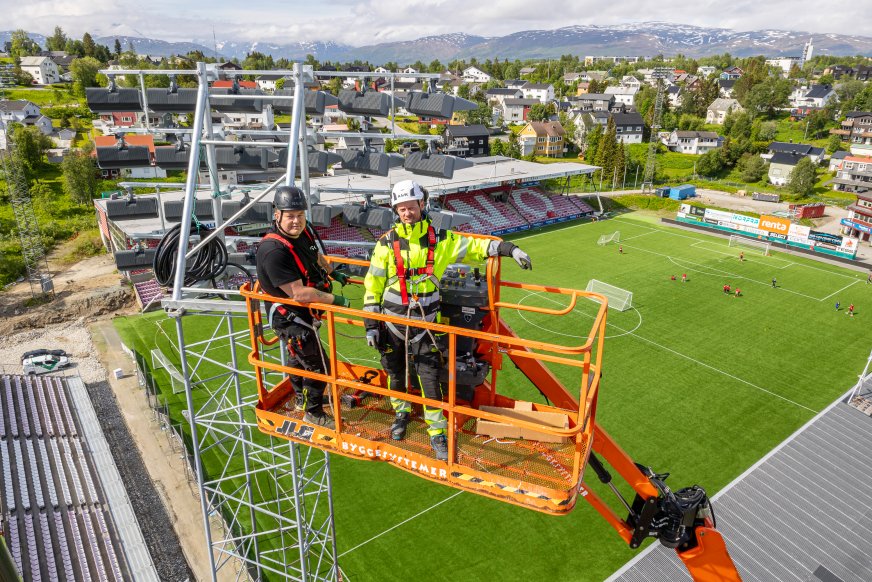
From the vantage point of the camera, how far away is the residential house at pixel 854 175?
6116 cm

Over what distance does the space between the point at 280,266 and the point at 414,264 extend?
5.62 ft

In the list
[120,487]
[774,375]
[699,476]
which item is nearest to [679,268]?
[774,375]

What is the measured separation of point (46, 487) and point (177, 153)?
1067cm

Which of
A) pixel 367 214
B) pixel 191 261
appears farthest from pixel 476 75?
pixel 191 261

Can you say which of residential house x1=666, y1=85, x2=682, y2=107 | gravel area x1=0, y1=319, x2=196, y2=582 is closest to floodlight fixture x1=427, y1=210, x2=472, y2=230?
gravel area x1=0, y1=319, x2=196, y2=582

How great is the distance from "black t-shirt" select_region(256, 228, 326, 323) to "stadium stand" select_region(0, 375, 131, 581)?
11.5m

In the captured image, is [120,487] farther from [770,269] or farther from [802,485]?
[770,269]

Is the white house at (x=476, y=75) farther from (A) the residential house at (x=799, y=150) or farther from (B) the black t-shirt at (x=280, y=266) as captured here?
Result: (B) the black t-shirt at (x=280, y=266)

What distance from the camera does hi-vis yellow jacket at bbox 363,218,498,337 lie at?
6.76m

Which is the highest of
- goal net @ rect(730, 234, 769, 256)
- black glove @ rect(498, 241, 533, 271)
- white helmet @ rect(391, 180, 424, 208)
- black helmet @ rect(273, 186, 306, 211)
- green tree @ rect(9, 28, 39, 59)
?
green tree @ rect(9, 28, 39, 59)

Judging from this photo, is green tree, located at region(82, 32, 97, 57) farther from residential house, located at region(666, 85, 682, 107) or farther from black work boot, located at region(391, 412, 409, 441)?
black work boot, located at region(391, 412, 409, 441)

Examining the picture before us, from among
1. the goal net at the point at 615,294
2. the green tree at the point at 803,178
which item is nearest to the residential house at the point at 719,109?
the green tree at the point at 803,178

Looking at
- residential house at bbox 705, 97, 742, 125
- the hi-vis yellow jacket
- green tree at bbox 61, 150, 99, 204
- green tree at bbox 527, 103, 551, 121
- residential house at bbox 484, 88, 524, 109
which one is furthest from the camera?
residential house at bbox 484, 88, 524, 109

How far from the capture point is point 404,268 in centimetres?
676
